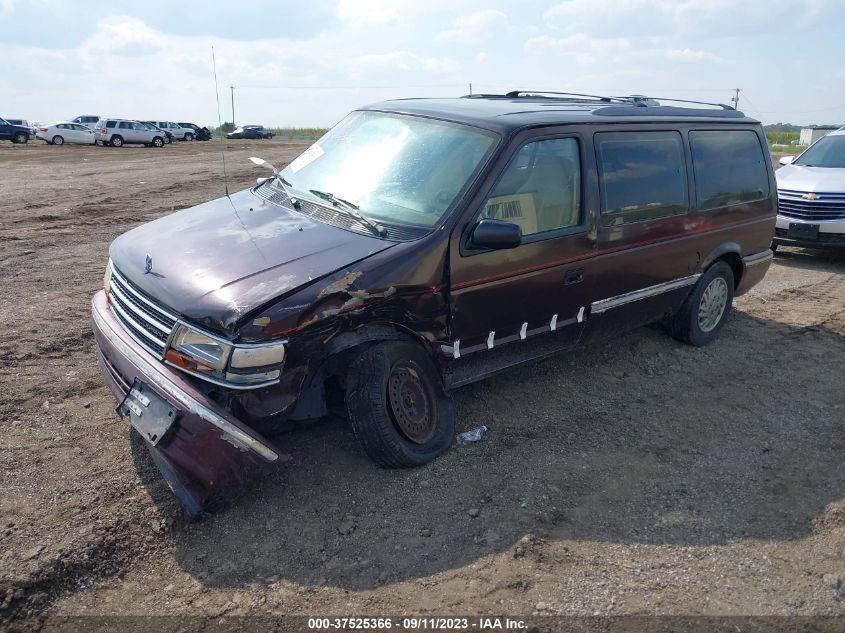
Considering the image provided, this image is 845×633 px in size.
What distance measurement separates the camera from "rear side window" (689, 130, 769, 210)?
5.54 metres

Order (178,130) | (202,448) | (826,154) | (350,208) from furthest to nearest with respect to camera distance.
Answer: (178,130), (826,154), (350,208), (202,448)

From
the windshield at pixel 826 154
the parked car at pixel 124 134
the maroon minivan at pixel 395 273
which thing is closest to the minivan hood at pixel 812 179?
the windshield at pixel 826 154

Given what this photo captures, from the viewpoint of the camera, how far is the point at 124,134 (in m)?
35.0

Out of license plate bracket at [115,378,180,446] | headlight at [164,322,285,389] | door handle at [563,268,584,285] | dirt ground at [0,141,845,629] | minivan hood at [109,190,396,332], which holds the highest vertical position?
minivan hood at [109,190,396,332]

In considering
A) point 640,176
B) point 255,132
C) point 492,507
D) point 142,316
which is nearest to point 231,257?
point 142,316

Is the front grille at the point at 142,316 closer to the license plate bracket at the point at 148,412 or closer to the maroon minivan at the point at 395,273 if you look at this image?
the maroon minivan at the point at 395,273

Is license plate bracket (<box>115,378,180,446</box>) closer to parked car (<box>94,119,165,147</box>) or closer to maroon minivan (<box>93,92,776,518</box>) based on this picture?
maroon minivan (<box>93,92,776,518</box>)

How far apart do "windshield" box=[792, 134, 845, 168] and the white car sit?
33.3 meters

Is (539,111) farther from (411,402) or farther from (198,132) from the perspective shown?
(198,132)

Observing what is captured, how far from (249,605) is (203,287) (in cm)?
148

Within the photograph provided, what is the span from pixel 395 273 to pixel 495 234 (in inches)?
24.2

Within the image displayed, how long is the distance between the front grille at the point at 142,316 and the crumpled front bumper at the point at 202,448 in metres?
0.11

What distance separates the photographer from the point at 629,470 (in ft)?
13.4

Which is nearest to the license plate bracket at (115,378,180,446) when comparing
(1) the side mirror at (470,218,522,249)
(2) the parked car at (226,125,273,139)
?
(1) the side mirror at (470,218,522,249)
